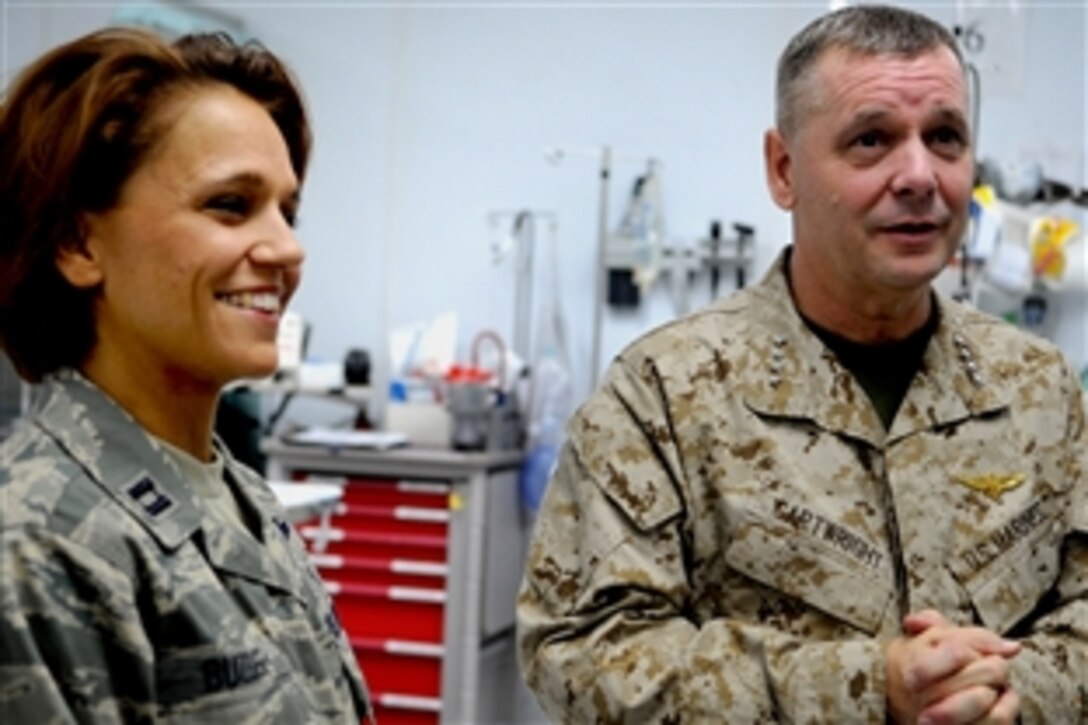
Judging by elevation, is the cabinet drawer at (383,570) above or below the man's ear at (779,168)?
below

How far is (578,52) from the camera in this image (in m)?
4.12

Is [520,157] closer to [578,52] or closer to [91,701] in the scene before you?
[578,52]

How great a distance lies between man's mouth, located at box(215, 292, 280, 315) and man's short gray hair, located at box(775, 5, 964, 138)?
0.70 meters

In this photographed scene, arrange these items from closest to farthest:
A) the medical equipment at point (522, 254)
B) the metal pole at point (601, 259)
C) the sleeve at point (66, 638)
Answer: the sleeve at point (66, 638) < the metal pole at point (601, 259) < the medical equipment at point (522, 254)

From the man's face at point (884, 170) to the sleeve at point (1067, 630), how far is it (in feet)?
0.87

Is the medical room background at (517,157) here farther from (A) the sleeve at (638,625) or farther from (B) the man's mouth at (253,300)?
(B) the man's mouth at (253,300)

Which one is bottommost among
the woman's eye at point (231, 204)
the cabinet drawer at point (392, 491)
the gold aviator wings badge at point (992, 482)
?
the cabinet drawer at point (392, 491)

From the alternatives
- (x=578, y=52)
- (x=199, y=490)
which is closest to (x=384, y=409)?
Result: (x=578, y=52)

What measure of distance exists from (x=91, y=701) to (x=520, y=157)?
3530 millimetres

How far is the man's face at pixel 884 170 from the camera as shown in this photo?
1.33m

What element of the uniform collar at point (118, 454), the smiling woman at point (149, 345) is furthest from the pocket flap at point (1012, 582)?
the uniform collar at point (118, 454)

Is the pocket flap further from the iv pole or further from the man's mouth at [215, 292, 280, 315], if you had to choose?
the iv pole

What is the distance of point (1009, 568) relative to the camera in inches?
51.6

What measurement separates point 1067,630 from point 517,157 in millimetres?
3124
